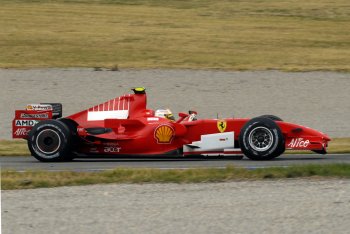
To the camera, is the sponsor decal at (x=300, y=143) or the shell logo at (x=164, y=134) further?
the shell logo at (x=164, y=134)

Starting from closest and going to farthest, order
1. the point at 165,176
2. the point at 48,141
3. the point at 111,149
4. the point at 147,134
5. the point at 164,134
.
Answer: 1. the point at 165,176
2. the point at 164,134
3. the point at 147,134
4. the point at 48,141
5. the point at 111,149

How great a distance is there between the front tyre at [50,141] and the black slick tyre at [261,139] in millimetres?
2898

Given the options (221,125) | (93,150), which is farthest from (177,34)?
(221,125)

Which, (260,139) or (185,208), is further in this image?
(260,139)

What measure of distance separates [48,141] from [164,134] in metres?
1.94

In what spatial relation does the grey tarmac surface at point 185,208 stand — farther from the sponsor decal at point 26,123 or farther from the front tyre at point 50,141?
the sponsor decal at point 26,123

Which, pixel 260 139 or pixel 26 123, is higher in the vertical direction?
pixel 26 123

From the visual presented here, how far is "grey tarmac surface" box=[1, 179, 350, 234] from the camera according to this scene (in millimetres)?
8973

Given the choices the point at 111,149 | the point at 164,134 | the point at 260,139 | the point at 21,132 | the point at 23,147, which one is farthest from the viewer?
the point at 23,147

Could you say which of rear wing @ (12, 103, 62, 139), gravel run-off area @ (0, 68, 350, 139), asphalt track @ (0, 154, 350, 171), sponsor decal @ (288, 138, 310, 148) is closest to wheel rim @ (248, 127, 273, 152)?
asphalt track @ (0, 154, 350, 171)

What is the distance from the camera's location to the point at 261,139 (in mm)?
14711

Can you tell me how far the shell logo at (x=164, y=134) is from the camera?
1502 centimetres

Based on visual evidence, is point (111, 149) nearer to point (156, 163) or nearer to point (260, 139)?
point (156, 163)

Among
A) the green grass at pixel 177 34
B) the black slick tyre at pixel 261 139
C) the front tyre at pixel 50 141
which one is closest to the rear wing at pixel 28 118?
the front tyre at pixel 50 141
